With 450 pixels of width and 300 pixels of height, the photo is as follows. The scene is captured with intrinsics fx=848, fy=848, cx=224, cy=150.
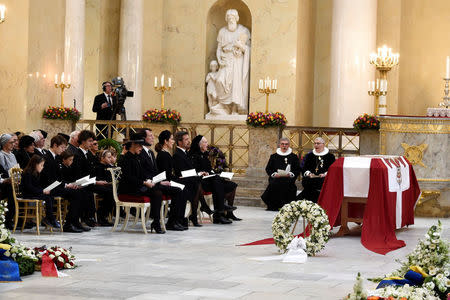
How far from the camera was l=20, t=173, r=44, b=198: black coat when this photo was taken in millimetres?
11898

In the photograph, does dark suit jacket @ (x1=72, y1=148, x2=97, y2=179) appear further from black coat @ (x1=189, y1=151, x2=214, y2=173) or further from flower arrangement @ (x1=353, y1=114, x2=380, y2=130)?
flower arrangement @ (x1=353, y1=114, x2=380, y2=130)

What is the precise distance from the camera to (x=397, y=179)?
12.8 metres

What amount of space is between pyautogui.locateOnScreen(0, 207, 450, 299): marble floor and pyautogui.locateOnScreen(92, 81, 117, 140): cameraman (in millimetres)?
6601

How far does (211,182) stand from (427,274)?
777 centimetres

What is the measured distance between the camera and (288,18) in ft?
70.6

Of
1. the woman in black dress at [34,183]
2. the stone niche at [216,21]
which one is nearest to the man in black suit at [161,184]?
the woman in black dress at [34,183]

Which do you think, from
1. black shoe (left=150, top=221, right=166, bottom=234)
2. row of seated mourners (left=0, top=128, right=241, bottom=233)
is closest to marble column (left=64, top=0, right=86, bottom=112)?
row of seated mourners (left=0, top=128, right=241, bottom=233)

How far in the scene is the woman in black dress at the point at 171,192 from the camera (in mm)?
13070

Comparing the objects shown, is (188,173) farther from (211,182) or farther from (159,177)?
(159,177)

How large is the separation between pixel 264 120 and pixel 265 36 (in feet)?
14.8

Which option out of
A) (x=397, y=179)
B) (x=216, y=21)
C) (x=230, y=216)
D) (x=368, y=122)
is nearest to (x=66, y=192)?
(x=230, y=216)

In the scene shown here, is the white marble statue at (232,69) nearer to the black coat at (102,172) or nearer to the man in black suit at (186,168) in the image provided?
Result: the man in black suit at (186,168)

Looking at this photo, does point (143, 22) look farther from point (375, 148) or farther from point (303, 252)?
point (303, 252)

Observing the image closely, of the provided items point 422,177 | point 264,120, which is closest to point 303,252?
point 422,177
